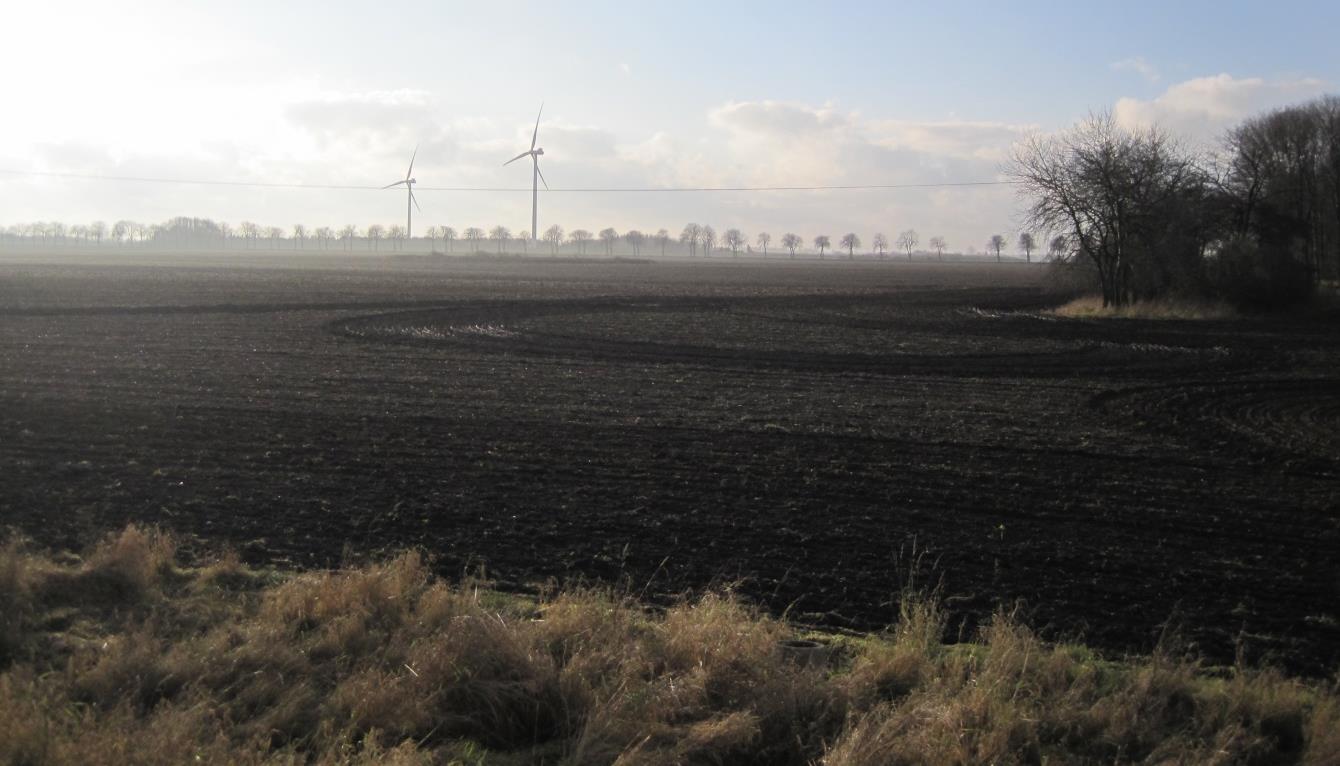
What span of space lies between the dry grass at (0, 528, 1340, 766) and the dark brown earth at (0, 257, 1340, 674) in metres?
1.07

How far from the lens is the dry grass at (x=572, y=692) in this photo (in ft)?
17.3

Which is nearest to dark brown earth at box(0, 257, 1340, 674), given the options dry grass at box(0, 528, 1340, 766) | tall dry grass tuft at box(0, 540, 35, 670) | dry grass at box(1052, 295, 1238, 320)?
dry grass at box(0, 528, 1340, 766)

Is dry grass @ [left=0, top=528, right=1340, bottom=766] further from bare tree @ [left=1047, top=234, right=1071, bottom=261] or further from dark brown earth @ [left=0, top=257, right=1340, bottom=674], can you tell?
bare tree @ [left=1047, top=234, right=1071, bottom=261]

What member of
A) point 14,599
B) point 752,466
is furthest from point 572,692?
point 752,466

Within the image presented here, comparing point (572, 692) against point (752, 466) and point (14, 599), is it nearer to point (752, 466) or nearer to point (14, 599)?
point (14, 599)

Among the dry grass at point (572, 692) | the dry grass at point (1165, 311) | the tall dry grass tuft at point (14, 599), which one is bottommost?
the dry grass at point (572, 692)

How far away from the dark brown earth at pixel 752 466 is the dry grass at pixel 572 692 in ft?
3.50

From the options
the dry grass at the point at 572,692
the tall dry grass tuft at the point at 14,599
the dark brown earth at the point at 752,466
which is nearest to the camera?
the dry grass at the point at 572,692

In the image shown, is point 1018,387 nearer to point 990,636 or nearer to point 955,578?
point 955,578

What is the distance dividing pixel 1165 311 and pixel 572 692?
3853 centimetres

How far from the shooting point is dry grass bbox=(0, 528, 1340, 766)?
5258 mm

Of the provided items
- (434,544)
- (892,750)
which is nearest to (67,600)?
(434,544)

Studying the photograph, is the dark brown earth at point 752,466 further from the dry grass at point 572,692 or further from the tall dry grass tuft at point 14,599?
the tall dry grass tuft at point 14,599

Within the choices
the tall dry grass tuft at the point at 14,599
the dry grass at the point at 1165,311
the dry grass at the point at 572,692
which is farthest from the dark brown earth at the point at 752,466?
the dry grass at the point at 1165,311
